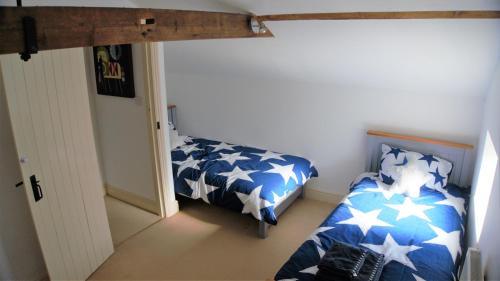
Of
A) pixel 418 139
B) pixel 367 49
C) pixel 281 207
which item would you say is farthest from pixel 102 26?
pixel 418 139

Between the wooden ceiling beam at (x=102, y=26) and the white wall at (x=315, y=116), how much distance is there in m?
1.67

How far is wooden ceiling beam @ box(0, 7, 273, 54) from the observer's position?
1.10m

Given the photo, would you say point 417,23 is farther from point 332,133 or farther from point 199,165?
point 199,165

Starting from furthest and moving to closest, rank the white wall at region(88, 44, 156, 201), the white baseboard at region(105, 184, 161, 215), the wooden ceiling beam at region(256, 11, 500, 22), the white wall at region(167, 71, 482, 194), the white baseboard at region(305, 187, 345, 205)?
the white baseboard at region(305, 187, 345, 205) < the white baseboard at region(105, 184, 161, 215) < the white wall at region(88, 44, 156, 201) < the white wall at region(167, 71, 482, 194) < the wooden ceiling beam at region(256, 11, 500, 22)

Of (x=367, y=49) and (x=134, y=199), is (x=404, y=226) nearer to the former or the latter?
(x=367, y=49)

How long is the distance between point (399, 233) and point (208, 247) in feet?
4.95

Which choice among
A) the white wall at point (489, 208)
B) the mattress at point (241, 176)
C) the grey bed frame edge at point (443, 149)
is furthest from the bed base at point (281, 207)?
the white wall at point (489, 208)

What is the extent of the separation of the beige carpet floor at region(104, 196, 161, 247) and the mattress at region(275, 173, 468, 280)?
5.62ft

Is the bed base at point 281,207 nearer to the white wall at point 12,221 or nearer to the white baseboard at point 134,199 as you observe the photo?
the white baseboard at point 134,199

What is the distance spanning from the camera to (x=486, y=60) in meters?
2.28

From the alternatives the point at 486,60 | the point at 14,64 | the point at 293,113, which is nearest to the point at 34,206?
the point at 14,64

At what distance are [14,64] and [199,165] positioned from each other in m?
1.81

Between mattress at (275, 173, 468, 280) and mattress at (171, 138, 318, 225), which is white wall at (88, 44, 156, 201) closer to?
mattress at (171, 138, 318, 225)

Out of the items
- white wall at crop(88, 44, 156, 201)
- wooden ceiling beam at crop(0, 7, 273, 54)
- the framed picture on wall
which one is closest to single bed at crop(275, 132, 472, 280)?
wooden ceiling beam at crop(0, 7, 273, 54)
